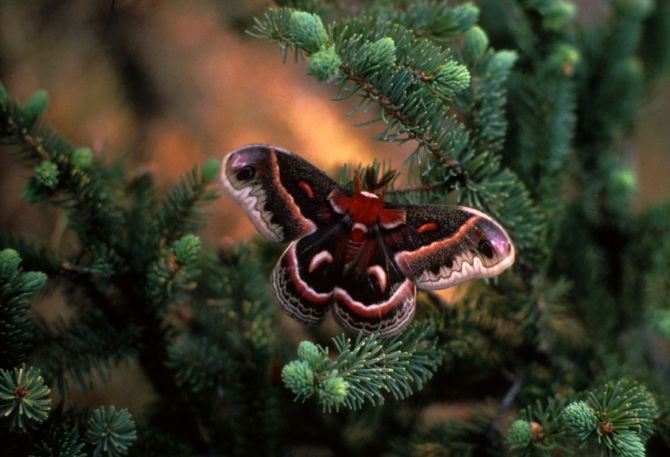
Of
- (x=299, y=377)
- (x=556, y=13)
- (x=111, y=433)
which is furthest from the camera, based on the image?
(x=556, y=13)

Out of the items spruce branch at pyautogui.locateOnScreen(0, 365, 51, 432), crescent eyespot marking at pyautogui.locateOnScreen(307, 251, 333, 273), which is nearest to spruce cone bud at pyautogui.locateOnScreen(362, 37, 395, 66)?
crescent eyespot marking at pyautogui.locateOnScreen(307, 251, 333, 273)

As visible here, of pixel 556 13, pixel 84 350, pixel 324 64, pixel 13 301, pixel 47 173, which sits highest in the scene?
pixel 556 13

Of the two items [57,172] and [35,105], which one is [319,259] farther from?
[35,105]

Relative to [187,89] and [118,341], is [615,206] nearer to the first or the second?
[118,341]

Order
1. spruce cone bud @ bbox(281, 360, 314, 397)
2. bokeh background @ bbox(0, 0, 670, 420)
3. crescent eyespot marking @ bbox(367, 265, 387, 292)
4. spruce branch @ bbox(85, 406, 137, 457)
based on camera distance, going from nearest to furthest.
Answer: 1. spruce cone bud @ bbox(281, 360, 314, 397)
2. spruce branch @ bbox(85, 406, 137, 457)
3. crescent eyespot marking @ bbox(367, 265, 387, 292)
4. bokeh background @ bbox(0, 0, 670, 420)

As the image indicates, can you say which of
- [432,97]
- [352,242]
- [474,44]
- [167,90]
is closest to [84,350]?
[352,242]

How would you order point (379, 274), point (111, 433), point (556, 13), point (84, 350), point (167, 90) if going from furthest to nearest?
point (167, 90) → point (556, 13) → point (84, 350) → point (379, 274) → point (111, 433)

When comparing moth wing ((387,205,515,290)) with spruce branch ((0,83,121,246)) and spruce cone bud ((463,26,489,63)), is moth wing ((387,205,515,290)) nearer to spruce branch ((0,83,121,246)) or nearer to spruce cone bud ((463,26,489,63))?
spruce cone bud ((463,26,489,63))
